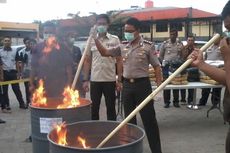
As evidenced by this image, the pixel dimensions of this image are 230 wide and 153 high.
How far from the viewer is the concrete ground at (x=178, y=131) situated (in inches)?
235

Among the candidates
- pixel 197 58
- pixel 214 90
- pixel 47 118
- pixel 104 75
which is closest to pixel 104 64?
pixel 104 75

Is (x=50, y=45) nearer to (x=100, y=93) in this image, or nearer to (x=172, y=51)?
(x=100, y=93)

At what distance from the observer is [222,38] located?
3.13 metres

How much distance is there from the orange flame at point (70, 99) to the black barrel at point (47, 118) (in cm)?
42

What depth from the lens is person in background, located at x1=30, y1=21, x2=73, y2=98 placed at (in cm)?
538

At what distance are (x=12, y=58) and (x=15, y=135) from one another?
2933mm

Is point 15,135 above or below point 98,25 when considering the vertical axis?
below

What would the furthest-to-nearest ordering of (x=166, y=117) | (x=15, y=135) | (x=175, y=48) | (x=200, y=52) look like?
1. (x=175, y=48)
2. (x=166, y=117)
3. (x=15, y=135)
4. (x=200, y=52)

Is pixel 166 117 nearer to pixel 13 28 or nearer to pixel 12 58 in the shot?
pixel 12 58

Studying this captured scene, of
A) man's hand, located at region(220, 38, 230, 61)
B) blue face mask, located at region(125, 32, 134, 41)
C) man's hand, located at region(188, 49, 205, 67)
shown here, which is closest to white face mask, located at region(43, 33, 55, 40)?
blue face mask, located at region(125, 32, 134, 41)

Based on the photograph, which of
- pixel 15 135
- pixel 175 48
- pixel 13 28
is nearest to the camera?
pixel 15 135

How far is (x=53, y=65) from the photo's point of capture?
5.38 m

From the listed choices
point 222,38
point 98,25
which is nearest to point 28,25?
point 98,25

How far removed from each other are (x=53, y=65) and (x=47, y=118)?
1436mm
